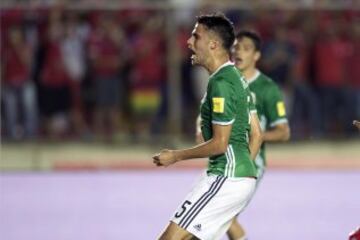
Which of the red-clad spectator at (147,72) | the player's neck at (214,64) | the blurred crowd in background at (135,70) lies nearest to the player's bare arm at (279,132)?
the player's neck at (214,64)

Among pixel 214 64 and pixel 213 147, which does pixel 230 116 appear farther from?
pixel 214 64

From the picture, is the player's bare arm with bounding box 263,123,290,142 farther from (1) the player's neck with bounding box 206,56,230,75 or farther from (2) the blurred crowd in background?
(2) the blurred crowd in background

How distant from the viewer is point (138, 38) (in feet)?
61.4

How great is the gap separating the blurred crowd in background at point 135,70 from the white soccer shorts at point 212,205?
10.7 m

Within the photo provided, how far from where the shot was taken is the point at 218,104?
7.71 metres

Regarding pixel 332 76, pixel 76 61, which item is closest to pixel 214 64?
pixel 76 61

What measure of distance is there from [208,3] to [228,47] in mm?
11590

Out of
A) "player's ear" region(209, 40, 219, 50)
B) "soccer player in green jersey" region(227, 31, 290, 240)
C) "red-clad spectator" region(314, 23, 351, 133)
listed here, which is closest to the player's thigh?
"player's ear" region(209, 40, 219, 50)

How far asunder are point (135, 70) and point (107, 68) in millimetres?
470

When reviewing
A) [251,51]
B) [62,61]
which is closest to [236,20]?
[62,61]

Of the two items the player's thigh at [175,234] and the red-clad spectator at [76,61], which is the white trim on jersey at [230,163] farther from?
the red-clad spectator at [76,61]

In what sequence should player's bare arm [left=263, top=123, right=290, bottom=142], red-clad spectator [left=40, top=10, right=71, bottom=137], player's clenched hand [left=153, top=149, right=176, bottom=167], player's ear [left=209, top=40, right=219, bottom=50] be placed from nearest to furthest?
player's clenched hand [left=153, top=149, right=176, bottom=167]
player's ear [left=209, top=40, right=219, bottom=50]
player's bare arm [left=263, top=123, right=290, bottom=142]
red-clad spectator [left=40, top=10, right=71, bottom=137]

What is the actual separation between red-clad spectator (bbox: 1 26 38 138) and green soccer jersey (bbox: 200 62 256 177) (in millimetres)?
11092

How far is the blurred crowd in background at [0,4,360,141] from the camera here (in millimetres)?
18766
